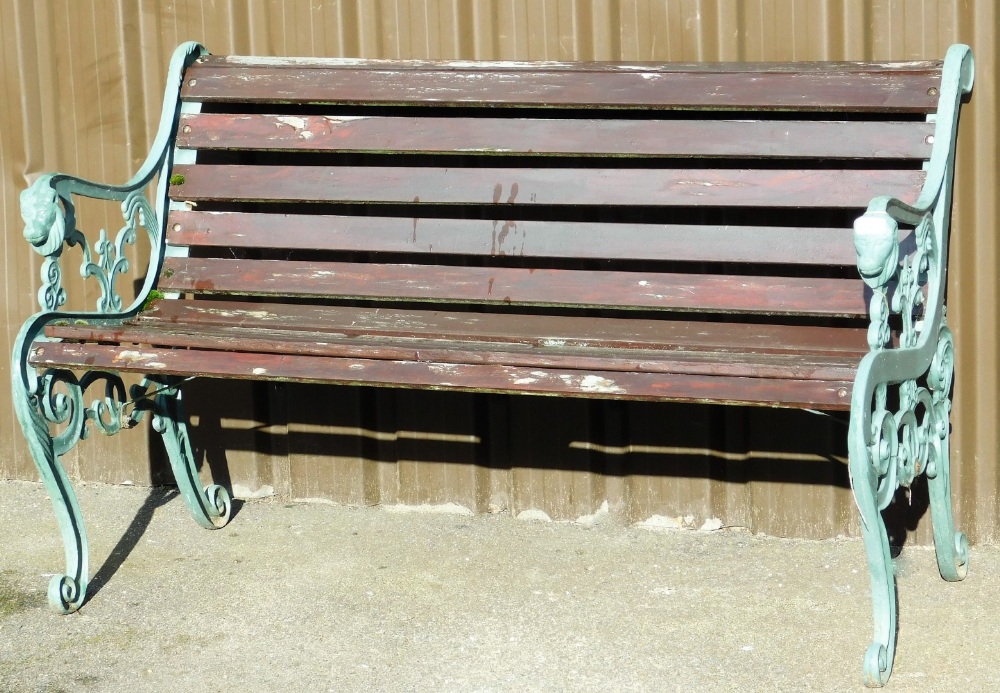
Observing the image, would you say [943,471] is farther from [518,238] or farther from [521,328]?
[518,238]

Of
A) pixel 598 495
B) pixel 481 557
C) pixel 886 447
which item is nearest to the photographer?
pixel 886 447

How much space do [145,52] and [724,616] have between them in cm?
256

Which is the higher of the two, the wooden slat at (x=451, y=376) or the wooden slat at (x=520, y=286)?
the wooden slat at (x=520, y=286)

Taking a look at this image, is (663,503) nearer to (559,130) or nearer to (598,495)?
(598,495)

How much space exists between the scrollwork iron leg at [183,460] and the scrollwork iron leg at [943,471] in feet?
7.00

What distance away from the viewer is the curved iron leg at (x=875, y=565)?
271cm

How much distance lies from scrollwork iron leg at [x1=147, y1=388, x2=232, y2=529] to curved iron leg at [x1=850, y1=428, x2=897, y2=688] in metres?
2.08

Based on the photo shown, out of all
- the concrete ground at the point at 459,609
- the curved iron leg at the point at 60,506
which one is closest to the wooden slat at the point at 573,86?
the curved iron leg at the point at 60,506

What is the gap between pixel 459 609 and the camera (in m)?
3.44

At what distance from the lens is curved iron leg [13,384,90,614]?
10.8 ft

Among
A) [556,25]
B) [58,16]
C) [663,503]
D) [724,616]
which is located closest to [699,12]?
[556,25]

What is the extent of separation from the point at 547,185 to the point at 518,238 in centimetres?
17

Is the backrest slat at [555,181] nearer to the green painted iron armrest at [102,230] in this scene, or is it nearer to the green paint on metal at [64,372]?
the green painted iron armrest at [102,230]

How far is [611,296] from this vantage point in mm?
3605
